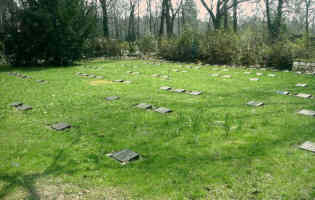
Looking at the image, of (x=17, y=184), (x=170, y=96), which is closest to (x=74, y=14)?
(x=170, y=96)

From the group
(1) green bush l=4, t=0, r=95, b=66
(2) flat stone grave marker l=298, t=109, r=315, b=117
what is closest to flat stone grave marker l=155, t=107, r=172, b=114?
(2) flat stone grave marker l=298, t=109, r=315, b=117

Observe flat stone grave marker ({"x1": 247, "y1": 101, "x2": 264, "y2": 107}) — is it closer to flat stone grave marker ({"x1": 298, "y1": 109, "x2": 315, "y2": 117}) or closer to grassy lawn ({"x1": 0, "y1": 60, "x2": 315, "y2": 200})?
grassy lawn ({"x1": 0, "y1": 60, "x2": 315, "y2": 200})

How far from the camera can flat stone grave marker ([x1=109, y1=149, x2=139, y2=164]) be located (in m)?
2.61

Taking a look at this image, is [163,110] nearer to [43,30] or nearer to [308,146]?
[308,146]

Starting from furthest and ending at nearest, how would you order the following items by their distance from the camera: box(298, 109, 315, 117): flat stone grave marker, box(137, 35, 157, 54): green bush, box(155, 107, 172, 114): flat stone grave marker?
box(137, 35, 157, 54): green bush, box(155, 107, 172, 114): flat stone grave marker, box(298, 109, 315, 117): flat stone grave marker

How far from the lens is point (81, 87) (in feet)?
22.0

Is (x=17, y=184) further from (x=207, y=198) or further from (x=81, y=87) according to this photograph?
(x=81, y=87)

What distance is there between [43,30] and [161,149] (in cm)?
1153

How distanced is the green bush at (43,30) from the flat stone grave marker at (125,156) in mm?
10645

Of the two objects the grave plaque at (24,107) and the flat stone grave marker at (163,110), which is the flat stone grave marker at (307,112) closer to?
the flat stone grave marker at (163,110)

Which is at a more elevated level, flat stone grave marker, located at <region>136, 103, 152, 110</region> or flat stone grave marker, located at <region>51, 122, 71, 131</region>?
flat stone grave marker, located at <region>136, 103, 152, 110</region>

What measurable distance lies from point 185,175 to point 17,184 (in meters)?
1.53

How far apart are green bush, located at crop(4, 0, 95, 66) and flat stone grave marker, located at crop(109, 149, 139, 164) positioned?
10.6m

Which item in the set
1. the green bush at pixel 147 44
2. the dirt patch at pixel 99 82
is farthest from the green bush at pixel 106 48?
the dirt patch at pixel 99 82
